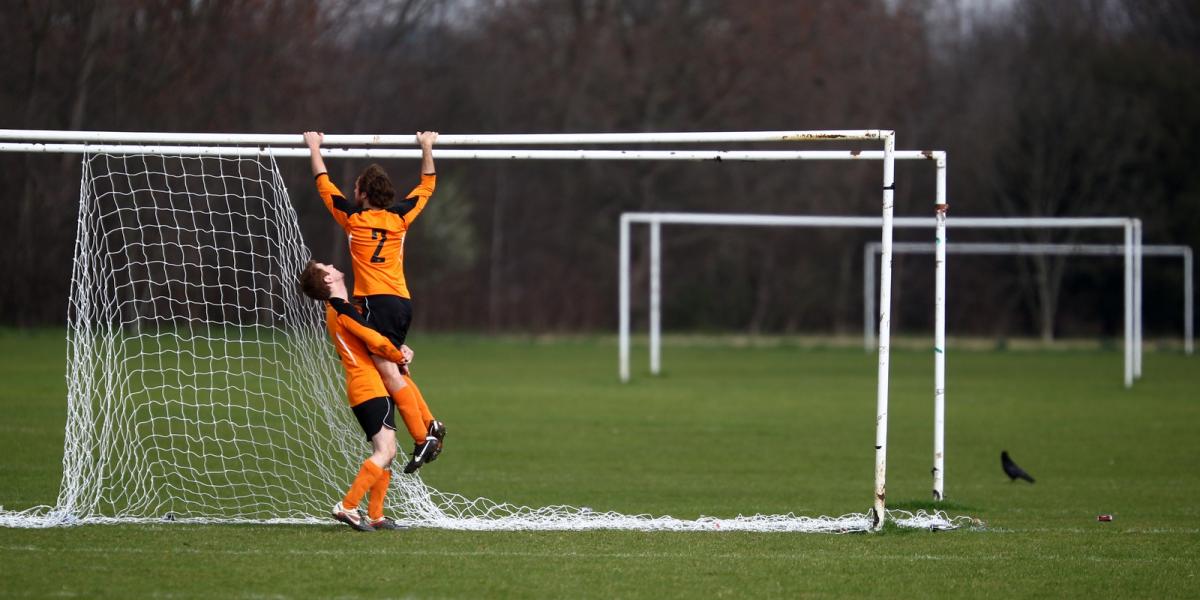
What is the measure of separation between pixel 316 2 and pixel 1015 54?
2482 centimetres

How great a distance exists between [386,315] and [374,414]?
0.64 metres

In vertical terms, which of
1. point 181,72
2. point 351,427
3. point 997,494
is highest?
point 181,72

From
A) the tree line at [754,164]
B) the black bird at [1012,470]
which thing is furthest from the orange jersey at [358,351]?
the tree line at [754,164]

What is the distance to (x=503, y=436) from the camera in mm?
15719

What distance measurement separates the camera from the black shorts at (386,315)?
8414 millimetres

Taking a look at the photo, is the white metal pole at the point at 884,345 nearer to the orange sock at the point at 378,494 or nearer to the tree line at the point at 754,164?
the orange sock at the point at 378,494

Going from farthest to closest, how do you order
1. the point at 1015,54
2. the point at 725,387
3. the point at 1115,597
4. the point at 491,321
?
1. the point at 1015,54
2. the point at 491,321
3. the point at 725,387
4. the point at 1115,597

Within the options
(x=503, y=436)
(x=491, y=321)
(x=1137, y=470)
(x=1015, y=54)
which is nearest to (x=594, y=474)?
(x=503, y=436)

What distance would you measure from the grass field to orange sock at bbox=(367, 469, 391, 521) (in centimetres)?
21

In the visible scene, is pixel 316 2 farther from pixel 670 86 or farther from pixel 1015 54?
pixel 1015 54

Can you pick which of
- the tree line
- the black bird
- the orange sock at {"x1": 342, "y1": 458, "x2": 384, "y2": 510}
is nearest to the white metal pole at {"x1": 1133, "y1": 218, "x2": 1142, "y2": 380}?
the black bird

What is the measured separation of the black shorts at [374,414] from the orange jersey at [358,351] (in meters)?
0.03

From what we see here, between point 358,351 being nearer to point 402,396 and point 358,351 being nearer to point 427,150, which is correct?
point 402,396

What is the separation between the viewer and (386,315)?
8422 mm
